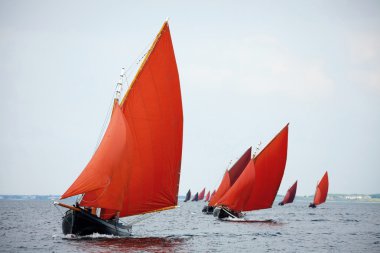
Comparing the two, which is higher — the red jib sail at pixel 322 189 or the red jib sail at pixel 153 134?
the red jib sail at pixel 322 189

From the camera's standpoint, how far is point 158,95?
137 ft

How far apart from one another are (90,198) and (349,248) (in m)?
19.7

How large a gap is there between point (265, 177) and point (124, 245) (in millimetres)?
37920

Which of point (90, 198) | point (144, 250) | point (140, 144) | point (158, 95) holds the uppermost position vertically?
point (158, 95)

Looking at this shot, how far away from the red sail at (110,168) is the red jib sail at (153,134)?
219mm

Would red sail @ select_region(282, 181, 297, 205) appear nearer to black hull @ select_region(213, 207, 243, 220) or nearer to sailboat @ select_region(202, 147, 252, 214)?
sailboat @ select_region(202, 147, 252, 214)

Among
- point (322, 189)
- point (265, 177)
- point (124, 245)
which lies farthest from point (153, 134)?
point (322, 189)

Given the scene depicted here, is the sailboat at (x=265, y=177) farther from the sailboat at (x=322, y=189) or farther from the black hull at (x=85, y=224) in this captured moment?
the sailboat at (x=322, y=189)

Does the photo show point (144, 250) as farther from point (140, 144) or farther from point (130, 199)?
point (140, 144)

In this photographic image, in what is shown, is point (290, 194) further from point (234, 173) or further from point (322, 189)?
point (234, 173)

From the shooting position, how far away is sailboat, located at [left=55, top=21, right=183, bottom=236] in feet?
128

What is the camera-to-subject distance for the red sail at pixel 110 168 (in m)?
37.8

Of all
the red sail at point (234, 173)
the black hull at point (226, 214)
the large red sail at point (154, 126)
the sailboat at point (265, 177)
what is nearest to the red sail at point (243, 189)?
the sailboat at point (265, 177)

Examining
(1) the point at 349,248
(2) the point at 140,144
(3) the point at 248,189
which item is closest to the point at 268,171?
(3) the point at 248,189
